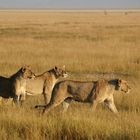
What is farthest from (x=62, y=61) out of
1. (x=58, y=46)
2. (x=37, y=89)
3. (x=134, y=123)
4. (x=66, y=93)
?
(x=134, y=123)

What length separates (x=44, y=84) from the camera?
12094 millimetres

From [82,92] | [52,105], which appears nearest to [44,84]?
[52,105]

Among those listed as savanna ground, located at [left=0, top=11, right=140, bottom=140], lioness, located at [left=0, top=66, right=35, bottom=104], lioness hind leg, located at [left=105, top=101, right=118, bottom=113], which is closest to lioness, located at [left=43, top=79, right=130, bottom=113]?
lioness hind leg, located at [left=105, top=101, right=118, bottom=113]

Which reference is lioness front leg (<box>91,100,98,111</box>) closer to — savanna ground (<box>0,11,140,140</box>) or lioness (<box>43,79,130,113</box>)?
lioness (<box>43,79,130,113</box>)

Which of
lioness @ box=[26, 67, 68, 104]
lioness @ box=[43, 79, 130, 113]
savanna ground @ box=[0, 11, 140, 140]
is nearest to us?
savanna ground @ box=[0, 11, 140, 140]

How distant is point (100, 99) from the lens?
10.3 m

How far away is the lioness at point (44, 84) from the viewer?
1191 cm

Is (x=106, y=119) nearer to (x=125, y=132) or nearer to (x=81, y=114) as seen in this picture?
(x=81, y=114)

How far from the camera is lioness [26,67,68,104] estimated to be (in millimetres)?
11906

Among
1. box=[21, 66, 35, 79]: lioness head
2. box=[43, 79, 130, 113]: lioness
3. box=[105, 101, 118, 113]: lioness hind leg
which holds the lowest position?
box=[105, 101, 118, 113]: lioness hind leg

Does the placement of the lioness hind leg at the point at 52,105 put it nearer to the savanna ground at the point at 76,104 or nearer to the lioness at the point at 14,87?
the savanna ground at the point at 76,104

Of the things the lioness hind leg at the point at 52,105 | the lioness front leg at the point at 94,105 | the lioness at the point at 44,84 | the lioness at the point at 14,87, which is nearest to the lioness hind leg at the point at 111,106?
the lioness front leg at the point at 94,105

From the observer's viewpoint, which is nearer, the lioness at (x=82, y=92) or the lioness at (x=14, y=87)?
the lioness at (x=82, y=92)

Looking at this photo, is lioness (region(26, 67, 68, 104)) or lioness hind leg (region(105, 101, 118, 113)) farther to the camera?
lioness (region(26, 67, 68, 104))
